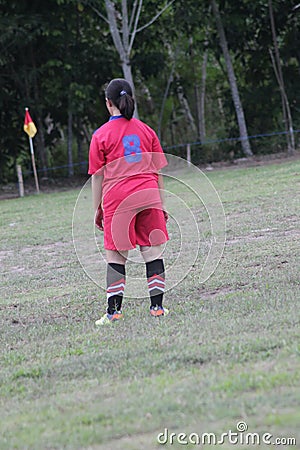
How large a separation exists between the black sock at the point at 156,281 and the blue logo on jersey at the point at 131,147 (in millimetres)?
769

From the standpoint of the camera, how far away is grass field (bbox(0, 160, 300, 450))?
323 centimetres

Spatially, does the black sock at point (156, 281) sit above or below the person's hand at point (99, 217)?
below

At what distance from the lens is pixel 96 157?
549 centimetres

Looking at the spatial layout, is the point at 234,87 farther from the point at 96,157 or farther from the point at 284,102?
the point at 96,157

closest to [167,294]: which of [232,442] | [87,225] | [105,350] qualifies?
[105,350]

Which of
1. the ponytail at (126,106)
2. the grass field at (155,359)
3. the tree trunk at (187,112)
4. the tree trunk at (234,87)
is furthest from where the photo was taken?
the tree trunk at (187,112)

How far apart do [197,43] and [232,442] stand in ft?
81.8

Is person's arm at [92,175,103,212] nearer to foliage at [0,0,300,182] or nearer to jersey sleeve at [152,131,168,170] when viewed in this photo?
jersey sleeve at [152,131,168,170]

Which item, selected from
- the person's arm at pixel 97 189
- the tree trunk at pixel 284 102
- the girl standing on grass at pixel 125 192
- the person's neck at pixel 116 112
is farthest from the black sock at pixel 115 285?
the tree trunk at pixel 284 102

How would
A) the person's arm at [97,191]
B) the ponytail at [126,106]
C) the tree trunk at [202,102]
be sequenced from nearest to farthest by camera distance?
the ponytail at [126,106]
the person's arm at [97,191]
the tree trunk at [202,102]

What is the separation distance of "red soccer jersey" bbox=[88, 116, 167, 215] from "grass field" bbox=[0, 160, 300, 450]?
862 millimetres

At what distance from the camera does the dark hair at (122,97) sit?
5.45 m

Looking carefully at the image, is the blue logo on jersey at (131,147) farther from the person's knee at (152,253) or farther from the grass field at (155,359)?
the grass field at (155,359)

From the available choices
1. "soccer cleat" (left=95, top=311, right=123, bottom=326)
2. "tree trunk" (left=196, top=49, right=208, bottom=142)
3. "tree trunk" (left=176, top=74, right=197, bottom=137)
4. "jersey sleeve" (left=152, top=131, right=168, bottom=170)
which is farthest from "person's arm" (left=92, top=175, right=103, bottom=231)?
"tree trunk" (left=176, top=74, right=197, bottom=137)
